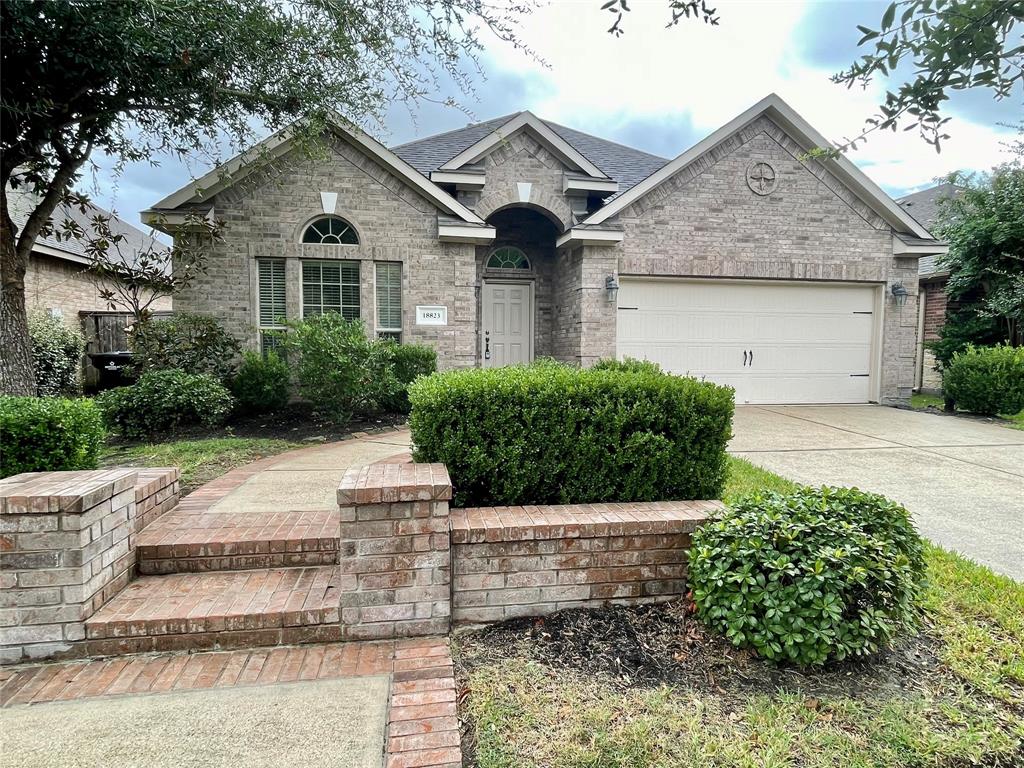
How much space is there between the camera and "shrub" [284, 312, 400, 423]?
6938mm

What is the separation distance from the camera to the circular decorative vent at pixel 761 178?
9.70m

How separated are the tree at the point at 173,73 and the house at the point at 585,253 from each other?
1.24 metres

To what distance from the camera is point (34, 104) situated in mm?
5504

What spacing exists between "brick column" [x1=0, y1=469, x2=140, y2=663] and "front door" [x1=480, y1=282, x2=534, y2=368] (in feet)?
27.6

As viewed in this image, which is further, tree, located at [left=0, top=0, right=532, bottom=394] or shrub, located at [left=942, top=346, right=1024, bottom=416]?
shrub, located at [left=942, top=346, right=1024, bottom=416]

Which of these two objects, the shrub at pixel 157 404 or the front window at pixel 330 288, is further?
the front window at pixel 330 288

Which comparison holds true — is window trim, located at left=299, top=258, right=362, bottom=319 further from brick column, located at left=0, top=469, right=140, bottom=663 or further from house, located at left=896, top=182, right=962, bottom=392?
house, located at left=896, top=182, right=962, bottom=392

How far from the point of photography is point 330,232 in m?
8.79

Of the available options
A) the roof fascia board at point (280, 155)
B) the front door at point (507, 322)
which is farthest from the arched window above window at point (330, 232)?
the front door at point (507, 322)

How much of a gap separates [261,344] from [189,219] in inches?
79.8

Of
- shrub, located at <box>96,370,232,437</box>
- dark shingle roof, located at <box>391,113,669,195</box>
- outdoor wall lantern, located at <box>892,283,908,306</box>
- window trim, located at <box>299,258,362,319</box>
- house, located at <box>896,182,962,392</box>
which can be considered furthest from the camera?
house, located at <box>896,182,962,392</box>

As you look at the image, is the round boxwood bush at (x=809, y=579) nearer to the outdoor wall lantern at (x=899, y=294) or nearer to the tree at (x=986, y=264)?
the outdoor wall lantern at (x=899, y=294)

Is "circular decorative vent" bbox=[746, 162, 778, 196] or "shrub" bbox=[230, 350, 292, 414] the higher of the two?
"circular decorative vent" bbox=[746, 162, 778, 196]

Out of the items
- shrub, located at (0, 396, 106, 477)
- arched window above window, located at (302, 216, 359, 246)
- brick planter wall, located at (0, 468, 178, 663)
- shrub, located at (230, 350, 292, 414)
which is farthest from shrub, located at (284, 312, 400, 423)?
brick planter wall, located at (0, 468, 178, 663)
